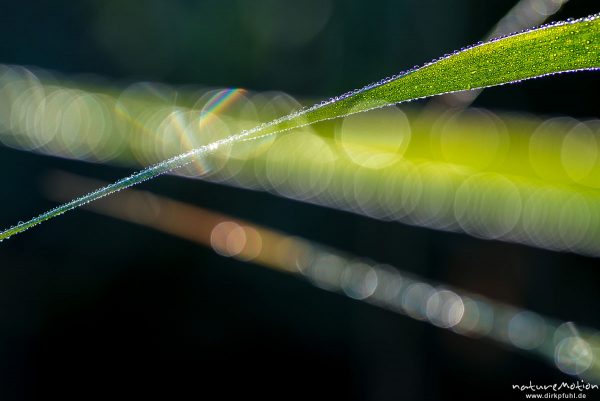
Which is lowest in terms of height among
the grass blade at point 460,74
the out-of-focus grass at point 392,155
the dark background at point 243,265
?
the grass blade at point 460,74

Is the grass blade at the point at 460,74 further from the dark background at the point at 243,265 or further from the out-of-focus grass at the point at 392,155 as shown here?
the dark background at the point at 243,265

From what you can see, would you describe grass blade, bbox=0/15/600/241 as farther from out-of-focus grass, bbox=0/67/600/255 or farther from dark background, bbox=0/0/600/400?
dark background, bbox=0/0/600/400

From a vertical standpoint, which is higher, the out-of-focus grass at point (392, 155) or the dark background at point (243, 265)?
the dark background at point (243, 265)

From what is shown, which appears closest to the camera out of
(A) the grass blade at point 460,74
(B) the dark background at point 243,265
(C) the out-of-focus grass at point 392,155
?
(A) the grass blade at point 460,74

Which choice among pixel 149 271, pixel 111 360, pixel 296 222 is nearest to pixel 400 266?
pixel 296 222

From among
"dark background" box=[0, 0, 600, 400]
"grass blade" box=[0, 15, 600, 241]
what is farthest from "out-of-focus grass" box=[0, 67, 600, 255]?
"dark background" box=[0, 0, 600, 400]

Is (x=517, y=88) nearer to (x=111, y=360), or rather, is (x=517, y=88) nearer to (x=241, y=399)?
(x=241, y=399)

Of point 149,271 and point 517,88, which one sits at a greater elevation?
point 517,88

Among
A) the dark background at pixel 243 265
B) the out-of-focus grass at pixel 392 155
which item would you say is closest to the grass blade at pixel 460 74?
the out-of-focus grass at pixel 392 155
